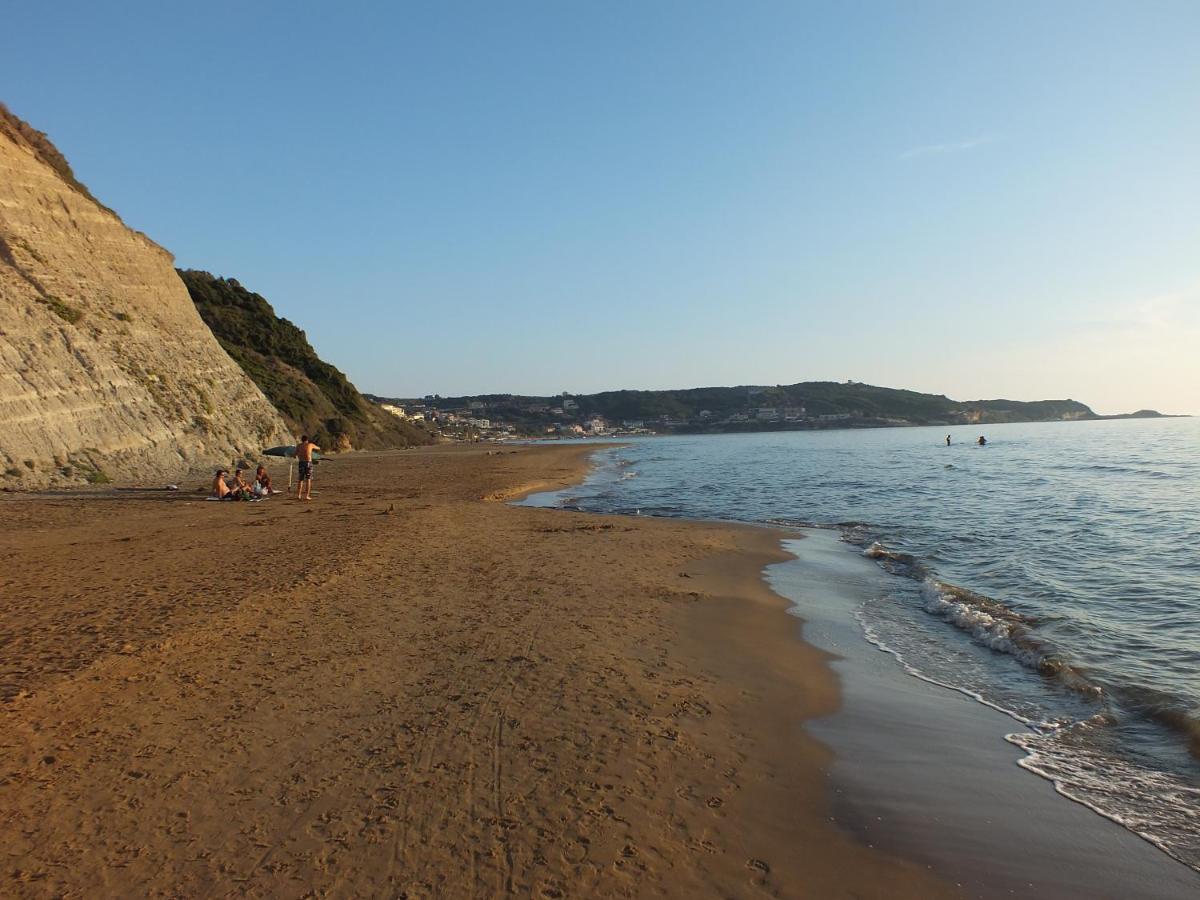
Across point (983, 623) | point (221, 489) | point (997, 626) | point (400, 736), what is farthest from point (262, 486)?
point (997, 626)

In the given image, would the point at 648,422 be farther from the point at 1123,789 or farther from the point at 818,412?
the point at 1123,789

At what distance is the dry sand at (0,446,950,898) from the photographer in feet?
11.5

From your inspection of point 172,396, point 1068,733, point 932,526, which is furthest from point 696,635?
point 172,396

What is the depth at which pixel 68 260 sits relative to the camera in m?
26.2

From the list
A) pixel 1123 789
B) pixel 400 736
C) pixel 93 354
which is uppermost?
pixel 93 354

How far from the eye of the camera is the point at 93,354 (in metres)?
23.5

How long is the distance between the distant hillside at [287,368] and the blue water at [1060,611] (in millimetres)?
37847

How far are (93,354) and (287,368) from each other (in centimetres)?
3948

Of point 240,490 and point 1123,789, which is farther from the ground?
point 240,490

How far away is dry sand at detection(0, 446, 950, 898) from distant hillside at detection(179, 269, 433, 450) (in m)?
47.3

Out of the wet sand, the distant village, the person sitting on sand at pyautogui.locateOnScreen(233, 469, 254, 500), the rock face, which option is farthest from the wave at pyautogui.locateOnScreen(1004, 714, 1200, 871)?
the distant village

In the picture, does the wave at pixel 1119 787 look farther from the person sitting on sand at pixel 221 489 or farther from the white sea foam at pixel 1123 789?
the person sitting on sand at pixel 221 489

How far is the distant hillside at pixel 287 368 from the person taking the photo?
5553 cm

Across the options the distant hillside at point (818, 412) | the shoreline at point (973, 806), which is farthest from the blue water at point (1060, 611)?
the distant hillside at point (818, 412)
